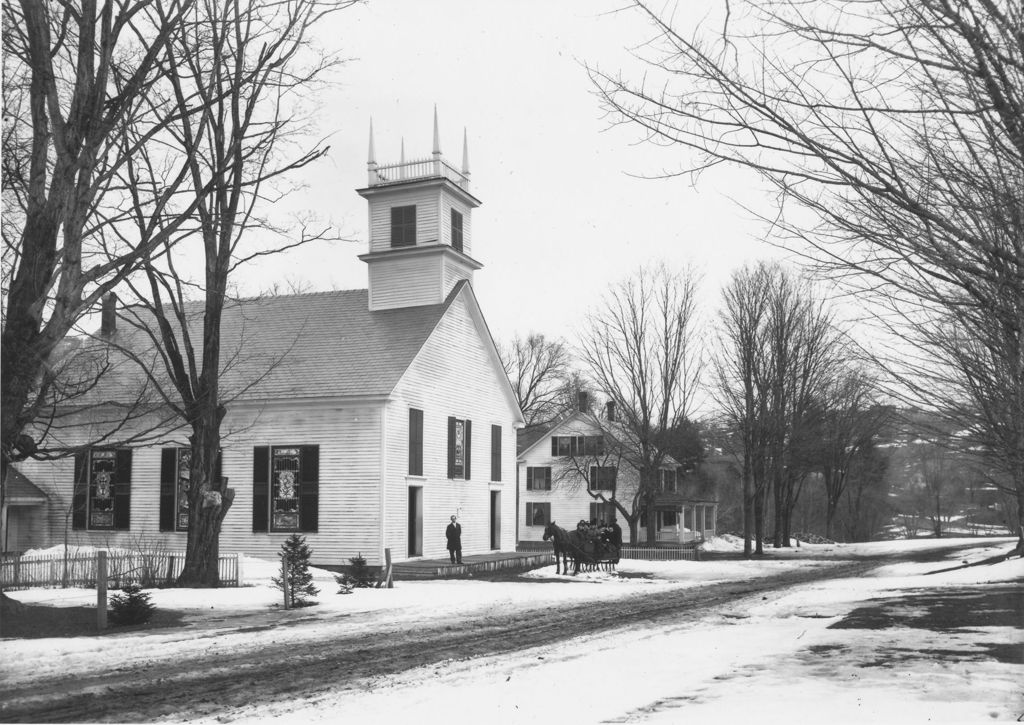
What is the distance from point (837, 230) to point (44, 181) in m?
9.50

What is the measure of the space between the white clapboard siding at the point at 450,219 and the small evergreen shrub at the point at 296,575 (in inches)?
612

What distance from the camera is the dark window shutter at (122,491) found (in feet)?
101

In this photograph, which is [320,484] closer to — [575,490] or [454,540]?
[454,540]

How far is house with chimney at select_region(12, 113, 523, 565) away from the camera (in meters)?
28.1

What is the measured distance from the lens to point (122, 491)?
101 feet

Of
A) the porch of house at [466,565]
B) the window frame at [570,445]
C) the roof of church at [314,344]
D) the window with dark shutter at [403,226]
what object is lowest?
the porch of house at [466,565]

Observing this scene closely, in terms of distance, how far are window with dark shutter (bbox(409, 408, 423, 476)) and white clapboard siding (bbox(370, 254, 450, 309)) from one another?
13.0ft

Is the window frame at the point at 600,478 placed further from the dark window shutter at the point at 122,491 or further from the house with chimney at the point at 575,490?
the dark window shutter at the point at 122,491

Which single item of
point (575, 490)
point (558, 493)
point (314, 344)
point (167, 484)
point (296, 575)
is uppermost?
point (314, 344)

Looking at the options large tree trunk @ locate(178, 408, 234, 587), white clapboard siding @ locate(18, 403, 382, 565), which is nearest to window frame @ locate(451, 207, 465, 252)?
white clapboard siding @ locate(18, 403, 382, 565)

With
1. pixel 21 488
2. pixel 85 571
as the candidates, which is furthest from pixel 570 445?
pixel 85 571

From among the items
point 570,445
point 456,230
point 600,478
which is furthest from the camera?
point 570,445

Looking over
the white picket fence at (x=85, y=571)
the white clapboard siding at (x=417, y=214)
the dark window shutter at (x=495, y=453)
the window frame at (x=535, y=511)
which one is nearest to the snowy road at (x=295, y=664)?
the white picket fence at (x=85, y=571)

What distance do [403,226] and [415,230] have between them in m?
0.50
